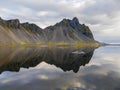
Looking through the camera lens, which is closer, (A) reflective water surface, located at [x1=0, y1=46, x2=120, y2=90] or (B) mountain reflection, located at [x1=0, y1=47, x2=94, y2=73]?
(A) reflective water surface, located at [x1=0, y1=46, x2=120, y2=90]

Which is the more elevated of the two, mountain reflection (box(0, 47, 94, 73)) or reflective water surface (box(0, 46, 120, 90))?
reflective water surface (box(0, 46, 120, 90))

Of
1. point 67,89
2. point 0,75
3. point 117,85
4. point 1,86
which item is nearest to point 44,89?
point 67,89

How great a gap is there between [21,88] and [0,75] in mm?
10362

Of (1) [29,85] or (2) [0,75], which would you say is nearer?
(1) [29,85]

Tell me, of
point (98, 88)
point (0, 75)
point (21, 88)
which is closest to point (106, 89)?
point (98, 88)

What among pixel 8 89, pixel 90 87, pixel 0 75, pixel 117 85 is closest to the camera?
pixel 8 89

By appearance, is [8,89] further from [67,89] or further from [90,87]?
[90,87]

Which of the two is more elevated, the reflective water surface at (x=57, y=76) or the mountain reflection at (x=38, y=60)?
the reflective water surface at (x=57, y=76)

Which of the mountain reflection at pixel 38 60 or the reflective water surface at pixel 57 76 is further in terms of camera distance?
the mountain reflection at pixel 38 60

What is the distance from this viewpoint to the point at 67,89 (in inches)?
992

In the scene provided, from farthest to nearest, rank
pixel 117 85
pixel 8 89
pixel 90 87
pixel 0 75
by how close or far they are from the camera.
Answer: pixel 0 75 < pixel 117 85 < pixel 90 87 < pixel 8 89

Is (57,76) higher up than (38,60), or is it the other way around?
(57,76)

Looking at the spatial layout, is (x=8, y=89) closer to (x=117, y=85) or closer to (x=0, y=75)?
(x=0, y=75)

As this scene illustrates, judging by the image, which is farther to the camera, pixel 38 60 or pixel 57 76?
pixel 38 60
